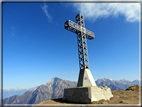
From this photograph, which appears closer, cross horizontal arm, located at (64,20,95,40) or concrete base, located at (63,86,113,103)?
concrete base, located at (63,86,113,103)

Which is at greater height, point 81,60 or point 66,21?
point 66,21

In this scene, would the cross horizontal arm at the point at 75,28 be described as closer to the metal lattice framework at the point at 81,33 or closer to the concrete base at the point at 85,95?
the metal lattice framework at the point at 81,33

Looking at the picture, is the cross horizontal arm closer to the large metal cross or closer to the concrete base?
the large metal cross

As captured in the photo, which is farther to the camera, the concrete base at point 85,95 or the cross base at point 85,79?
the cross base at point 85,79

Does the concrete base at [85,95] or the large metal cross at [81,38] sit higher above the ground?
the large metal cross at [81,38]

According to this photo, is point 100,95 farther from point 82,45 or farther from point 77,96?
point 82,45

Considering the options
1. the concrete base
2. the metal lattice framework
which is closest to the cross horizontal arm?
the metal lattice framework

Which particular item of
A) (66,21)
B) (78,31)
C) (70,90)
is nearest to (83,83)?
(70,90)

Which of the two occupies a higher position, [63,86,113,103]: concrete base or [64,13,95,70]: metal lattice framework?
[64,13,95,70]: metal lattice framework

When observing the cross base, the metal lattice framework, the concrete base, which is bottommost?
the concrete base

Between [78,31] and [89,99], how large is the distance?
10774 mm

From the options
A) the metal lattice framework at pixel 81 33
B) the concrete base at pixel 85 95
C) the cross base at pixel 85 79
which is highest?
the metal lattice framework at pixel 81 33

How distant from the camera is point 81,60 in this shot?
591 inches

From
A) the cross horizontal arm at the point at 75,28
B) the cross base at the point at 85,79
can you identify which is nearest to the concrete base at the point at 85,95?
the cross base at the point at 85,79
